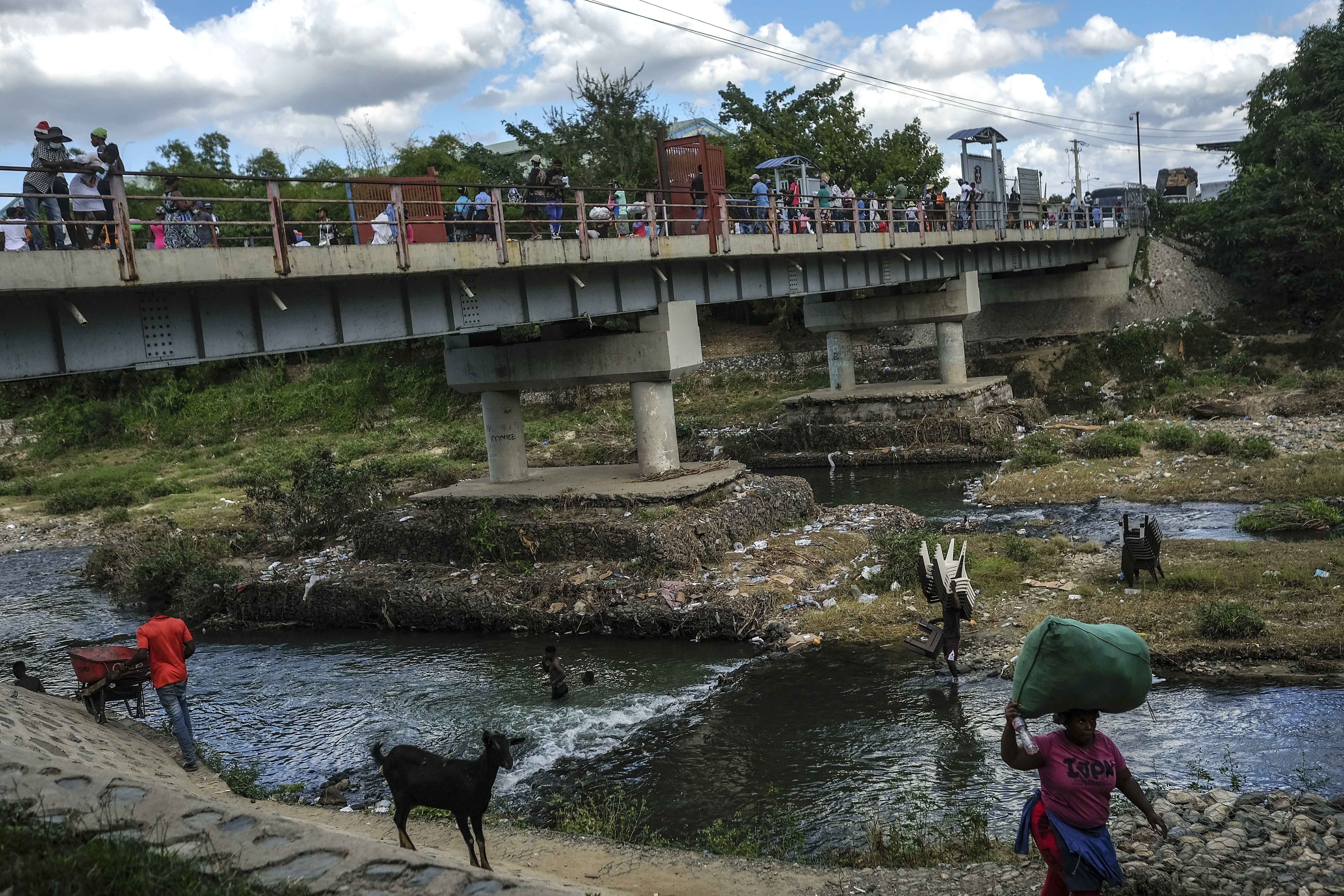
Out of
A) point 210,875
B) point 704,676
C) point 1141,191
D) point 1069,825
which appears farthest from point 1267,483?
point 1141,191

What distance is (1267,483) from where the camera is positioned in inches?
Result: 806

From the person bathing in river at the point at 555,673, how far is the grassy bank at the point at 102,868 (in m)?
7.10

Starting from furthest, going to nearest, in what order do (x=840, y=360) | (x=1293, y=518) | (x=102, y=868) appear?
(x=840, y=360), (x=1293, y=518), (x=102, y=868)

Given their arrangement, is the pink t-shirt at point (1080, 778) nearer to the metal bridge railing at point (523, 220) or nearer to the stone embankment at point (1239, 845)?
the stone embankment at point (1239, 845)

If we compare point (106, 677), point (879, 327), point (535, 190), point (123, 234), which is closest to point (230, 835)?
point (106, 677)

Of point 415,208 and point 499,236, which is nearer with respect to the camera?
point 499,236

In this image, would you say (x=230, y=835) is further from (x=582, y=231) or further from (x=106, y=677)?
(x=582, y=231)

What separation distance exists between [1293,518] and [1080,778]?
583 inches

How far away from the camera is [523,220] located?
16609mm

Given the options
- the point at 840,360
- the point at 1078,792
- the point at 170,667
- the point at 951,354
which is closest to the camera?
the point at 1078,792

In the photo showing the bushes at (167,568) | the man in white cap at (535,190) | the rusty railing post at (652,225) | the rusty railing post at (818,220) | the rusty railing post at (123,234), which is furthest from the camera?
the rusty railing post at (818,220)

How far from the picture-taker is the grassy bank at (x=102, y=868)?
4.99m

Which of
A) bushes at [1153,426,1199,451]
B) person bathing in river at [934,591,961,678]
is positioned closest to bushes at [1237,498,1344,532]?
bushes at [1153,426,1199,451]

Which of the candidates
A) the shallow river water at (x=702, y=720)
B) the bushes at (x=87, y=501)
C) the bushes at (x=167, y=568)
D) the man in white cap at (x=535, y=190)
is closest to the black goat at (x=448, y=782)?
the shallow river water at (x=702, y=720)
